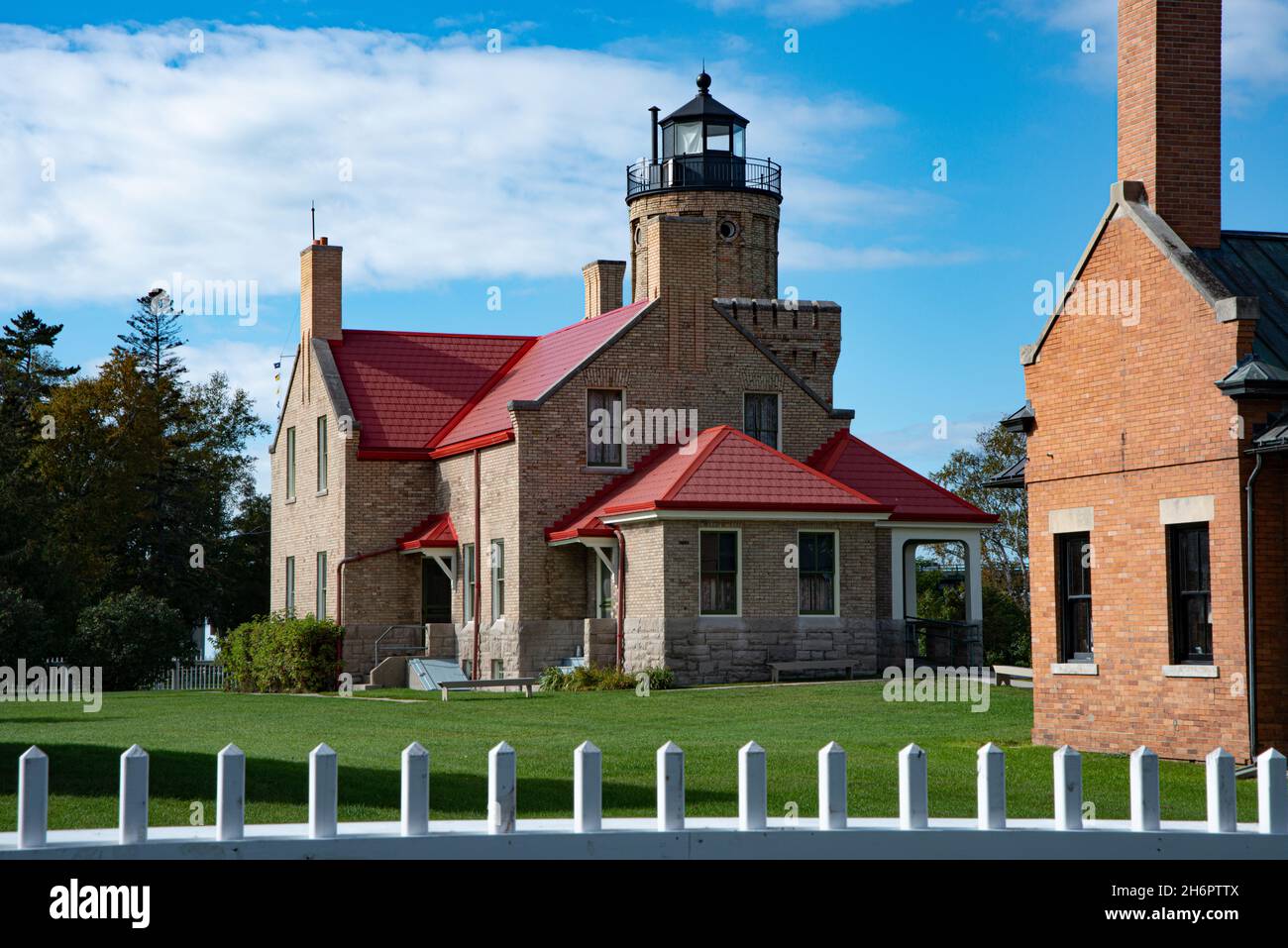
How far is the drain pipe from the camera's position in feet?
119

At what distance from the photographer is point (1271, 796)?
920 centimetres

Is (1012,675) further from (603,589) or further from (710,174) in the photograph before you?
(710,174)

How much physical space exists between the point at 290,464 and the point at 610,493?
13.2m

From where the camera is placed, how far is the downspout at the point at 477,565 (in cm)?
3628

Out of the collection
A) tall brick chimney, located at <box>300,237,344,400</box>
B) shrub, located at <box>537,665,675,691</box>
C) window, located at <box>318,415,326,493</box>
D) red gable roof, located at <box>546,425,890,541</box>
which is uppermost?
tall brick chimney, located at <box>300,237,344,400</box>

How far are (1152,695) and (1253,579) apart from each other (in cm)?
185

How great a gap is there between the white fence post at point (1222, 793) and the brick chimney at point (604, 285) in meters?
35.4

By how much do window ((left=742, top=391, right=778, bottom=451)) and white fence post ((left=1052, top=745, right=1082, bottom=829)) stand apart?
28.0 metres

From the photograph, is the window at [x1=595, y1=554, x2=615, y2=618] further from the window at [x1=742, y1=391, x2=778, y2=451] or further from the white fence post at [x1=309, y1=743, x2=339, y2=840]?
the white fence post at [x1=309, y1=743, x2=339, y2=840]

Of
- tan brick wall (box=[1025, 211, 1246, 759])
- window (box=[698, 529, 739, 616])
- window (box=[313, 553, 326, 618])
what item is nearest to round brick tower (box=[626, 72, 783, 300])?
window (box=[313, 553, 326, 618])

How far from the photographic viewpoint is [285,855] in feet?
27.0

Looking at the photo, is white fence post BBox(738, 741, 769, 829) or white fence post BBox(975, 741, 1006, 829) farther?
white fence post BBox(975, 741, 1006, 829)

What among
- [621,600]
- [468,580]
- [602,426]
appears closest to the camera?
[621,600]

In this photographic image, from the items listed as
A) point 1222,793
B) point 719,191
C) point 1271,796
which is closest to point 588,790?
point 1222,793
